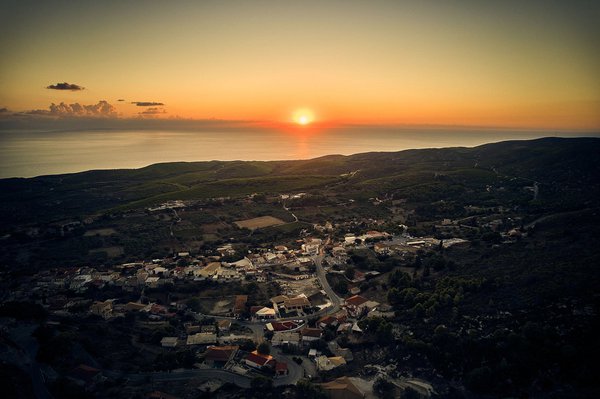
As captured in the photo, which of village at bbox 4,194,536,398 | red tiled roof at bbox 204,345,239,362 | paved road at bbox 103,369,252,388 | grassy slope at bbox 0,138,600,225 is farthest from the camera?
grassy slope at bbox 0,138,600,225

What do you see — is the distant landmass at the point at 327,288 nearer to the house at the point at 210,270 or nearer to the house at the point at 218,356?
the house at the point at 218,356

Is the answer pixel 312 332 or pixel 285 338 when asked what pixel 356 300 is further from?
pixel 285 338

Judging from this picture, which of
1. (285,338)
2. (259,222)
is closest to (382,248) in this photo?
(285,338)

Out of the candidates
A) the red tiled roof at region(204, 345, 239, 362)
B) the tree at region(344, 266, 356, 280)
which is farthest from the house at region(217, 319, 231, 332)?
the tree at region(344, 266, 356, 280)

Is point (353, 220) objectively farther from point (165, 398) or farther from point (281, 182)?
point (165, 398)

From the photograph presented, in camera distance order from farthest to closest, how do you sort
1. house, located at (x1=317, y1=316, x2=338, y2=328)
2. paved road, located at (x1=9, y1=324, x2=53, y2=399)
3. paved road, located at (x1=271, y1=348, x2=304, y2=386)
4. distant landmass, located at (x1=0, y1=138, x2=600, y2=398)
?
1. house, located at (x1=317, y1=316, x2=338, y2=328)
2. paved road, located at (x1=271, y1=348, x2=304, y2=386)
3. distant landmass, located at (x1=0, y1=138, x2=600, y2=398)
4. paved road, located at (x1=9, y1=324, x2=53, y2=399)

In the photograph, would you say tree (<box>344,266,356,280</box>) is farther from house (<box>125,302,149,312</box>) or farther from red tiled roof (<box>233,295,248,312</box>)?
house (<box>125,302,149,312</box>)

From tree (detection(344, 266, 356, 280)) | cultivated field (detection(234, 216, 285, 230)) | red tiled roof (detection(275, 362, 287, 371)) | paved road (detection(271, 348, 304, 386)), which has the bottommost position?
paved road (detection(271, 348, 304, 386))
